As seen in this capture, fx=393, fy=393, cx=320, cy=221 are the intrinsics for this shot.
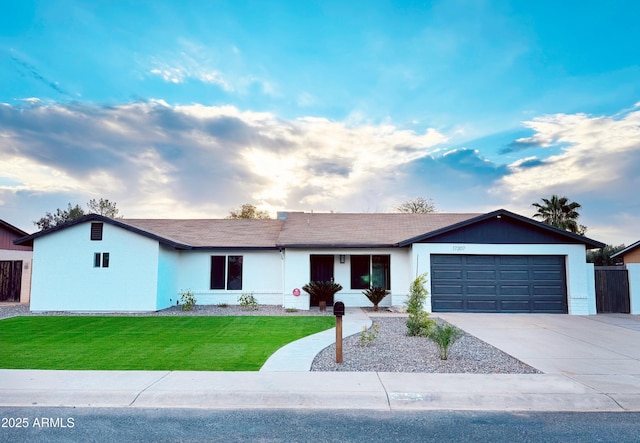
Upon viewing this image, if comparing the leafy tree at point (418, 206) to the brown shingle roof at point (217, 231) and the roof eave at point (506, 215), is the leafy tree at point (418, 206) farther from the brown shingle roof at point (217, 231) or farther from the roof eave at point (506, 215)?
the roof eave at point (506, 215)

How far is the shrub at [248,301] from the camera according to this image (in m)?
17.5

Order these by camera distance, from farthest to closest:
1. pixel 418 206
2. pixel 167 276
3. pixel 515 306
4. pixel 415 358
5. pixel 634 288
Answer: pixel 418 206 → pixel 167 276 → pixel 634 288 → pixel 515 306 → pixel 415 358

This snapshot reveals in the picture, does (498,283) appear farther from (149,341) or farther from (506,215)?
(149,341)

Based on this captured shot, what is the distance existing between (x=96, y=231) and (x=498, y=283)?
1645cm

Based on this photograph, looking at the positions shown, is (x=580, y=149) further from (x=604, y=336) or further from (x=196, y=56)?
(x=196, y=56)

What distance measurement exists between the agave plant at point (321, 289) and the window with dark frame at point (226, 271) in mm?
3806

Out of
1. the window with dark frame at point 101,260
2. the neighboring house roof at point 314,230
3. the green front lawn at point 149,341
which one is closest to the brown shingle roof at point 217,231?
the neighboring house roof at point 314,230

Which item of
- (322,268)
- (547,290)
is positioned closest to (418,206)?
(322,268)

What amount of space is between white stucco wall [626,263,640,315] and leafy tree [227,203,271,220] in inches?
1628

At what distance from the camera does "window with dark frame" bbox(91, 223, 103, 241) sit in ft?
52.3

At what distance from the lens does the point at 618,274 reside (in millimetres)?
16422

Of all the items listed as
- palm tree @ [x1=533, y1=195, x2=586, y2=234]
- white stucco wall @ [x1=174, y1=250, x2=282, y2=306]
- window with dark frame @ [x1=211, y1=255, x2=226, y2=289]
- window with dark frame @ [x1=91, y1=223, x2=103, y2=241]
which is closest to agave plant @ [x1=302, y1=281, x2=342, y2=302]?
white stucco wall @ [x1=174, y1=250, x2=282, y2=306]

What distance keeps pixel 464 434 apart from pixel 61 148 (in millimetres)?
19116

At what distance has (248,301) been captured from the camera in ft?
59.8
